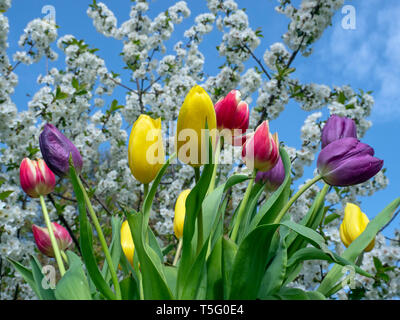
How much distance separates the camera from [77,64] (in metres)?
3.53

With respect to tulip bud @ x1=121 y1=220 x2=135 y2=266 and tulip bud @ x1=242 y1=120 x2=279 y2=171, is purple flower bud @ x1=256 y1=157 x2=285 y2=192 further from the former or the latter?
tulip bud @ x1=121 y1=220 x2=135 y2=266

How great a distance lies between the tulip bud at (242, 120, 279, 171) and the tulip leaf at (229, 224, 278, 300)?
0.16m

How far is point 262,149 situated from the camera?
708 mm

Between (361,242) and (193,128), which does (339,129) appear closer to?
(361,242)

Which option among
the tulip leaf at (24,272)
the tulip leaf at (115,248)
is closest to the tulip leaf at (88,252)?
the tulip leaf at (115,248)

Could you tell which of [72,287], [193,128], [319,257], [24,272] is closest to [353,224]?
[319,257]

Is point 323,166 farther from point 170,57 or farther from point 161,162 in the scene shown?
point 170,57

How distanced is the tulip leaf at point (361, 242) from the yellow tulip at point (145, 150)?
380mm

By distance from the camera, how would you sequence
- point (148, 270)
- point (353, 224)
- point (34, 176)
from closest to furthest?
1. point (148, 270)
2. point (34, 176)
3. point (353, 224)

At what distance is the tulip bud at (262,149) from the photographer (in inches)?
27.8

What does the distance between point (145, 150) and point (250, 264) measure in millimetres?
263

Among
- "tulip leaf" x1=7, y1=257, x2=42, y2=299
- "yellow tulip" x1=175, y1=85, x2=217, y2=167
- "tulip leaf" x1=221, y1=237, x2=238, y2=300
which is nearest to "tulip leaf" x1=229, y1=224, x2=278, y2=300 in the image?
"tulip leaf" x1=221, y1=237, x2=238, y2=300

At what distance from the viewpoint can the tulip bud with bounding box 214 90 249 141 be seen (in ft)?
2.51

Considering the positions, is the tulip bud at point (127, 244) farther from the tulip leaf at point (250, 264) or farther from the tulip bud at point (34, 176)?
the tulip leaf at point (250, 264)
